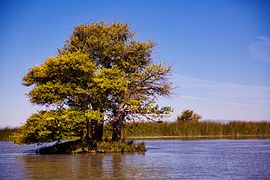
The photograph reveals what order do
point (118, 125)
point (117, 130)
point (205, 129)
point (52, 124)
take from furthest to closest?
point (205, 129), point (117, 130), point (118, 125), point (52, 124)

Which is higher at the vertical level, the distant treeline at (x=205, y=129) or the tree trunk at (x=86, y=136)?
the distant treeline at (x=205, y=129)

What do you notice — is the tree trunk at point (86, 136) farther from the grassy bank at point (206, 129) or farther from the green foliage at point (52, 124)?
the grassy bank at point (206, 129)

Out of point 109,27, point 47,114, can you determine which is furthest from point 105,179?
point 109,27

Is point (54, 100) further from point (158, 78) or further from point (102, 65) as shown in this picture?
point (158, 78)

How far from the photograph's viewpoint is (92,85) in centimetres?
3469

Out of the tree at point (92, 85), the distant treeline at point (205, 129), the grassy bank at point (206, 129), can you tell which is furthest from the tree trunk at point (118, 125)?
the grassy bank at point (206, 129)

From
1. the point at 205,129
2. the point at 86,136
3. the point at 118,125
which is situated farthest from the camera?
the point at 205,129

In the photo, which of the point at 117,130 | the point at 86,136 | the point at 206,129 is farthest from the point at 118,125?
the point at 206,129

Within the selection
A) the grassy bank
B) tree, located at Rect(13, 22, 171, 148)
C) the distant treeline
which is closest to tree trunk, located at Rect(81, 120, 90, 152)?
tree, located at Rect(13, 22, 171, 148)

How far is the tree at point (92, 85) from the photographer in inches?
1340

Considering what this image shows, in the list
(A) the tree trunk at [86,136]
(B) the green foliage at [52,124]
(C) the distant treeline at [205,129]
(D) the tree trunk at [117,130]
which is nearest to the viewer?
(B) the green foliage at [52,124]

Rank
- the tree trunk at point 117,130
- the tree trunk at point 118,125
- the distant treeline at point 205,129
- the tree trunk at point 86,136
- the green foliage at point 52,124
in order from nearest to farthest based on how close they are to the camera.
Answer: the green foliage at point 52,124
the tree trunk at point 86,136
the tree trunk at point 118,125
the tree trunk at point 117,130
the distant treeline at point 205,129

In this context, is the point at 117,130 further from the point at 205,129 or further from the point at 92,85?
the point at 205,129

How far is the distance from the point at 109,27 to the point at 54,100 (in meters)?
8.10
